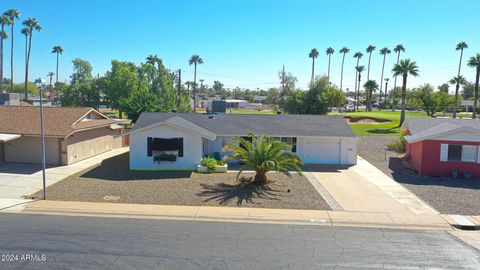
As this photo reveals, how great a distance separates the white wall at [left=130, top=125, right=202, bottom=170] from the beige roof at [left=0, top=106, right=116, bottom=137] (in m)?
4.58

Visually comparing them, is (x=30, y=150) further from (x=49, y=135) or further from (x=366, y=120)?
(x=366, y=120)

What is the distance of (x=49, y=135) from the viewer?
76.0 ft

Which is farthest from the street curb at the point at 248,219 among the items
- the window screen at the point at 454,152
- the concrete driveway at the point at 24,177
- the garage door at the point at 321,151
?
the garage door at the point at 321,151

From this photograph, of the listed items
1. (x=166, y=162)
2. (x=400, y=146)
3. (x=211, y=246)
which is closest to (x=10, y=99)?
(x=166, y=162)

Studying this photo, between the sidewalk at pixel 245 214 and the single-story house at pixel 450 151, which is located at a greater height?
the single-story house at pixel 450 151

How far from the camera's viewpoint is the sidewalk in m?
14.1

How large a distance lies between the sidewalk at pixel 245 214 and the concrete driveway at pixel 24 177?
1.90 metres

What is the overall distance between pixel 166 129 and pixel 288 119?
10738 millimetres

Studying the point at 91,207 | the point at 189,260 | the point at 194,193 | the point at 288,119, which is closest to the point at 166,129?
the point at 194,193

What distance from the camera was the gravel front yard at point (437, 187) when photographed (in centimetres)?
1664

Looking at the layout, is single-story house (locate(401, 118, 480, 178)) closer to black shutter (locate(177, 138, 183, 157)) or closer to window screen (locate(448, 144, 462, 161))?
window screen (locate(448, 144, 462, 161))

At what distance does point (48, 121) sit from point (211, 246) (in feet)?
65.2

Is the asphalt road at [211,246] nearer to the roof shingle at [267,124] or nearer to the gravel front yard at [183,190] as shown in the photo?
the gravel front yard at [183,190]

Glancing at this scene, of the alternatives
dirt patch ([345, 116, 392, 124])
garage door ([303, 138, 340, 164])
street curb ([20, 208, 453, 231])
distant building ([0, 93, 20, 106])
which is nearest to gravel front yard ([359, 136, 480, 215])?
garage door ([303, 138, 340, 164])
